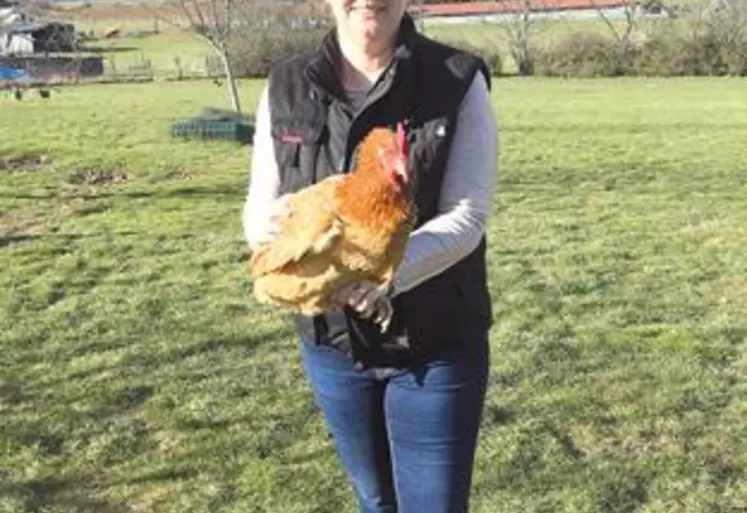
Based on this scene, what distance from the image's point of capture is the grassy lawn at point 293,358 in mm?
4449

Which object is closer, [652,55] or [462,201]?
[462,201]

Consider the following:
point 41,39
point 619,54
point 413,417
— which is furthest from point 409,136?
point 41,39

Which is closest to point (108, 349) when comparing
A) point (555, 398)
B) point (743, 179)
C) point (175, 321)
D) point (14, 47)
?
point (175, 321)

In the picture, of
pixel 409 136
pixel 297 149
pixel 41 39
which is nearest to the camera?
pixel 409 136

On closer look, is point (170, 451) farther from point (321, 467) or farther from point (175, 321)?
point (175, 321)

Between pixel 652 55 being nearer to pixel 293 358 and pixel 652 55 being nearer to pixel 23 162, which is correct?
pixel 23 162

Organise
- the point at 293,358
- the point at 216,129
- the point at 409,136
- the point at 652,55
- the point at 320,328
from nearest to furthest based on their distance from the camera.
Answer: the point at 409,136 → the point at 320,328 → the point at 293,358 → the point at 216,129 → the point at 652,55

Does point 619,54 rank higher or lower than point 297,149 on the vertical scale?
lower

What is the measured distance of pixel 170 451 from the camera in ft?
15.7

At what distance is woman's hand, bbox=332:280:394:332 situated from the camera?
229 cm

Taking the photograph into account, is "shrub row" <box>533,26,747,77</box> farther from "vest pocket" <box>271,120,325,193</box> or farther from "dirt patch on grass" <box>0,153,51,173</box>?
"vest pocket" <box>271,120,325,193</box>

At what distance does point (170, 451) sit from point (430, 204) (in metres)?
2.75

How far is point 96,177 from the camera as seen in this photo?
13.6 meters

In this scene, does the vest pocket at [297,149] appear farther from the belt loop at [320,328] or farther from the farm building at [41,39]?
the farm building at [41,39]
